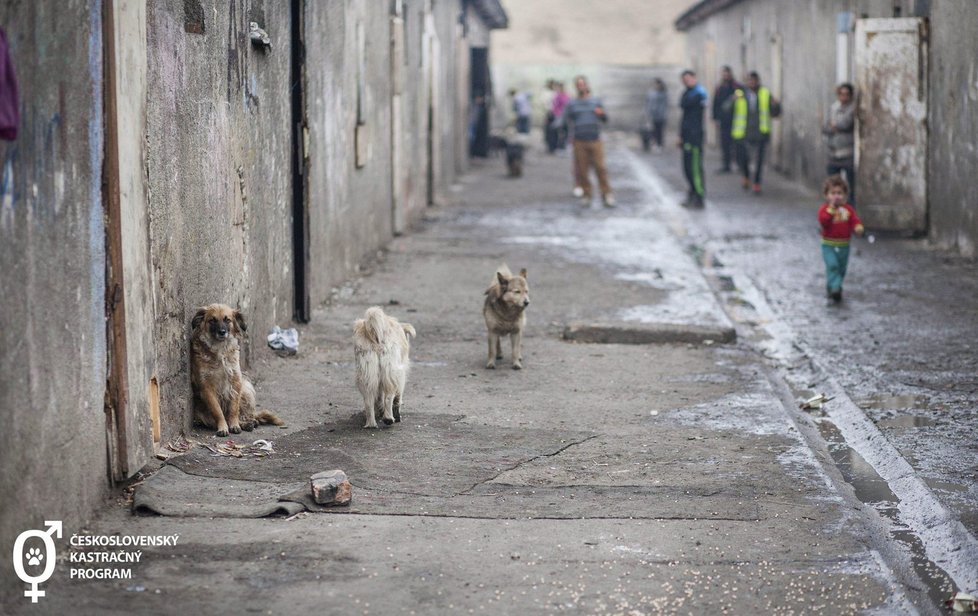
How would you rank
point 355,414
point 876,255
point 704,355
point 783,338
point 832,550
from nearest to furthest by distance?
point 832,550 → point 355,414 → point 704,355 → point 783,338 → point 876,255

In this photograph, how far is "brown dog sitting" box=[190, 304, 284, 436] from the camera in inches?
299

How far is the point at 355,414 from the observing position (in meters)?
8.34

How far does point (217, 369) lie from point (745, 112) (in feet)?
59.5

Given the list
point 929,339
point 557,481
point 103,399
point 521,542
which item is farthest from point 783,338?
point 103,399

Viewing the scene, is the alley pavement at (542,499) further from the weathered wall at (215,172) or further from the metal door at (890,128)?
the metal door at (890,128)

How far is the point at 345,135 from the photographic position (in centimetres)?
1333

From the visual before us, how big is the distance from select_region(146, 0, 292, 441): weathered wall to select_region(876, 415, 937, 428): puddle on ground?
13.4 ft

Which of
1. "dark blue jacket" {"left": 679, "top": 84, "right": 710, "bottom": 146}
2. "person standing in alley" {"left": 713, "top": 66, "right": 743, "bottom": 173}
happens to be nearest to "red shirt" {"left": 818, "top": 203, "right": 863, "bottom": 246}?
"dark blue jacket" {"left": 679, "top": 84, "right": 710, "bottom": 146}

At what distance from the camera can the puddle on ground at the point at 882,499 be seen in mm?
5785

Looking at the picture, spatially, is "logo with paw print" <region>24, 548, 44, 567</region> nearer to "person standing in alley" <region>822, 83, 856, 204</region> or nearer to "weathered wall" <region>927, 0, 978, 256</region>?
"weathered wall" <region>927, 0, 978, 256</region>

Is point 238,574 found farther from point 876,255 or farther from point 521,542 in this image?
point 876,255

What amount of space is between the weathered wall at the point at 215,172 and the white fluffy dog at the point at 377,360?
3.17 ft

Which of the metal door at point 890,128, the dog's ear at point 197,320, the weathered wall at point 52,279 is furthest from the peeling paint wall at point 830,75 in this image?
the weathered wall at point 52,279

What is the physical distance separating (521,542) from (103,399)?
2.00m
